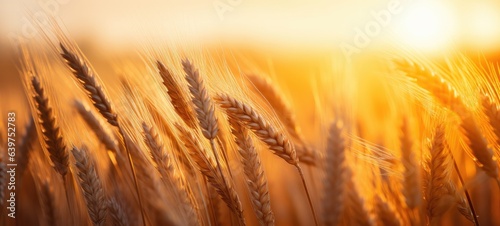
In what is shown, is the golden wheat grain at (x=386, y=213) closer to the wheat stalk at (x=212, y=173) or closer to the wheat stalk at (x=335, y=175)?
the wheat stalk at (x=335, y=175)

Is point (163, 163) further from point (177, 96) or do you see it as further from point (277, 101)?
point (277, 101)

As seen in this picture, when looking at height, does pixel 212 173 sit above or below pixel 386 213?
above

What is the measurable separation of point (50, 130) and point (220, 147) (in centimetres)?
42

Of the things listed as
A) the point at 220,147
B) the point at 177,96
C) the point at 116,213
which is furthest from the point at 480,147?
the point at 116,213

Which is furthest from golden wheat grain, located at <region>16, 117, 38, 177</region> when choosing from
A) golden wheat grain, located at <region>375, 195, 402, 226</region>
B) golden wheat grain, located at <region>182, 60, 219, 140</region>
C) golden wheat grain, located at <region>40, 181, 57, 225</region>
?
golden wheat grain, located at <region>375, 195, 402, 226</region>

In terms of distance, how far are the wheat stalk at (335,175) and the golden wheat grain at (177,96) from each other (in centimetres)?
32

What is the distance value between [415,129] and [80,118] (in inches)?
34.8

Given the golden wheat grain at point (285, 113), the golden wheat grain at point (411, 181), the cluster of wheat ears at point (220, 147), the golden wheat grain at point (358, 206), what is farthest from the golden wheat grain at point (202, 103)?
the golden wheat grain at point (411, 181)

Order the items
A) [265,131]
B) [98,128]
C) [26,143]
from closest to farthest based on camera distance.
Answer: [265,131] < [98,128] < [26,143]

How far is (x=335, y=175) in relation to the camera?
3.32 feet

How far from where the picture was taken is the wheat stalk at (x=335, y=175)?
3.28ft

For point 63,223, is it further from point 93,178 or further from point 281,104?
point 281,104

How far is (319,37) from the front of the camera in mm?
1354

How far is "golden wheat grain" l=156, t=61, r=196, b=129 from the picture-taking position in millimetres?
1060
